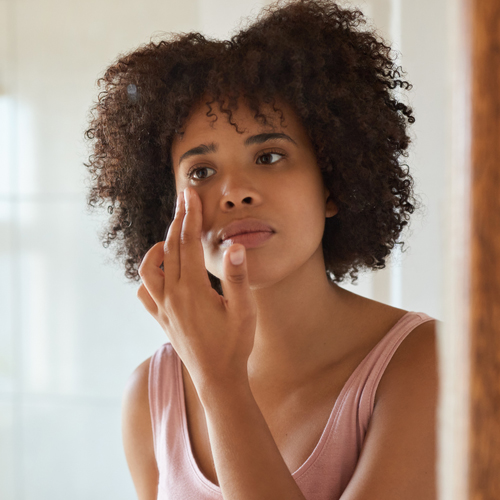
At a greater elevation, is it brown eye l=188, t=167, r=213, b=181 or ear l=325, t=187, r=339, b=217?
brown eye l=188, t=167, r=213, b=181

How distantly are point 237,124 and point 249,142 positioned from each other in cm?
3

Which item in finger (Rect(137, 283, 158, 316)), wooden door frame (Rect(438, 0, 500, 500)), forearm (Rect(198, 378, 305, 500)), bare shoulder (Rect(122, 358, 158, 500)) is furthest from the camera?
bare shoulder (Rect(122, 358, 158, 500))

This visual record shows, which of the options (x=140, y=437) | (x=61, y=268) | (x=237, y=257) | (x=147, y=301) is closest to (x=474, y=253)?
(x=237, y=257)

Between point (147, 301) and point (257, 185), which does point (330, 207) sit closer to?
point (257, 185)

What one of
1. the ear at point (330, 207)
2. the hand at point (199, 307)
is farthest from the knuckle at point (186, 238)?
the ear at point (330, 207)

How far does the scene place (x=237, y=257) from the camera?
0.56 metres

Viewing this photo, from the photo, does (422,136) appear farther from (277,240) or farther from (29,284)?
(29,284)

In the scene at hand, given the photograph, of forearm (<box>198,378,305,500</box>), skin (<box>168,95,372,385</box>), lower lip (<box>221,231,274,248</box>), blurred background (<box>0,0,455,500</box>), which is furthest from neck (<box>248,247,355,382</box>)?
blurred background (<box>0,0,455,500</box>)

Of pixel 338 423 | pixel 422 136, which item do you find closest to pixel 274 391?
pixel 338 423

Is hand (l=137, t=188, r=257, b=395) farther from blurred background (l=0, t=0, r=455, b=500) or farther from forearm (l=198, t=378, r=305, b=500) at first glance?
blurred background (l=0, t=0, r=455, b=500)

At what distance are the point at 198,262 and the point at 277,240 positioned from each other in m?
0.10

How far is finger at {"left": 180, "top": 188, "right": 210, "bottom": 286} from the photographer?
59cm

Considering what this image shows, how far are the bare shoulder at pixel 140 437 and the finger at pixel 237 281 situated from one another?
371mm

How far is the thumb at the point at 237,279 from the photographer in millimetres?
556
